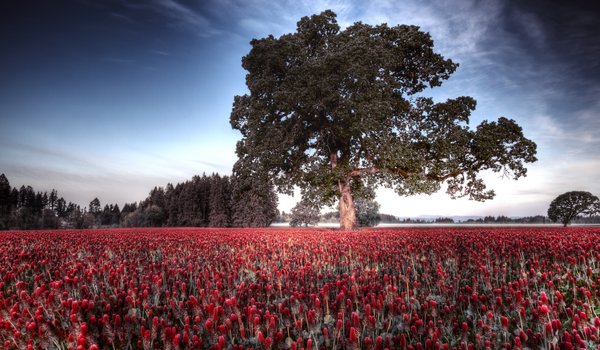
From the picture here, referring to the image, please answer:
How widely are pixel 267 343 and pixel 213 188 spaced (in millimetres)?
96477

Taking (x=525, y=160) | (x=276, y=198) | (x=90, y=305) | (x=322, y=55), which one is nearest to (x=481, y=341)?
(x=90, y=305)

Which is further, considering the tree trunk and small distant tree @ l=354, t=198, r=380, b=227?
small distant tree @ l=354, t=198, r=380, b=227

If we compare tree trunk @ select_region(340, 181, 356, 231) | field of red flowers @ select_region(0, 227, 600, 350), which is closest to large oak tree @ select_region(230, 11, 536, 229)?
tree trunk @ select_region(340, 181, 356, 231)

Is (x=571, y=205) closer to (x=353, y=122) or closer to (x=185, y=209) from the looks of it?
(x=353, y=122)

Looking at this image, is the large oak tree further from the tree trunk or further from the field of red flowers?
the field of red flowers

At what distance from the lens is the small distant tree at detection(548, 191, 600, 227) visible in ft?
131

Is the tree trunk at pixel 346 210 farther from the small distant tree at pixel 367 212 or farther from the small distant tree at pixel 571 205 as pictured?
the small distant tree at pixel 367 212

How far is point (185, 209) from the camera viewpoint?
102 metres

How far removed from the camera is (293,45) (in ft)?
82.0

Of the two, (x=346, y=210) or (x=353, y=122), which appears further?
(x=346, y=210)

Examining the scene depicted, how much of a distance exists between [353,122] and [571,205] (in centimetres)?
3486

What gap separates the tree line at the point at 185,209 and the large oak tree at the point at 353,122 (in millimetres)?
3674

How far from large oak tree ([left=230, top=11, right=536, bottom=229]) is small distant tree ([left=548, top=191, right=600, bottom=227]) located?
23.5 meters

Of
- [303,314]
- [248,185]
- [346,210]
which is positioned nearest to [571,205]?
[346,210]
